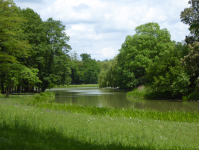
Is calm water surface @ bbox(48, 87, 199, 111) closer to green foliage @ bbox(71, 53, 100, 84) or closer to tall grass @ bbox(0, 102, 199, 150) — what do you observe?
tall grass @ bbox(0, 102, 199, 150)

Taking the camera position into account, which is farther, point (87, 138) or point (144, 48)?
point (144, 48)

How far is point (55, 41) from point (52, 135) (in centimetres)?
3901

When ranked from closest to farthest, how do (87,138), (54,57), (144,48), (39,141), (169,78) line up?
(39,141), (87,138), (169,78), (54,57), (144,48)

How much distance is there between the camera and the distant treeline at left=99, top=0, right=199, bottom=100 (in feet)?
88.0

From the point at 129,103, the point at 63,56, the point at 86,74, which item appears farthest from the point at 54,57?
the point at 86,74

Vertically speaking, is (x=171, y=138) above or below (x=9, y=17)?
below

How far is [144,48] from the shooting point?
49.2 meters

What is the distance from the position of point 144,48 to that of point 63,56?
62.7 ft

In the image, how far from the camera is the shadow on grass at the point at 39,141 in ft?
18.7

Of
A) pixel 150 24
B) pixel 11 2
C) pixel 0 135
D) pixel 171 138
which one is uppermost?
pixel 150 24

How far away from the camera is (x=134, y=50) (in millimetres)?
48875

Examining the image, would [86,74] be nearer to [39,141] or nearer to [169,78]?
[169,78]

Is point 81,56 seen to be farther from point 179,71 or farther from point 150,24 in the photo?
point 179,71

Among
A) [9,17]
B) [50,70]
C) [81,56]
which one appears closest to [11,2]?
[9,17]
